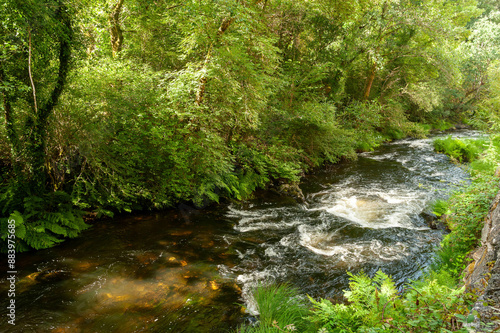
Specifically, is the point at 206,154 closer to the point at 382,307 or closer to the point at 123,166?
the point at 123,166

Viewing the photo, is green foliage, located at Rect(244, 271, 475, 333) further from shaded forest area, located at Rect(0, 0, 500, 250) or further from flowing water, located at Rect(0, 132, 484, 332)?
shaded forest area, located at Rect(0, 0, 500, 250)

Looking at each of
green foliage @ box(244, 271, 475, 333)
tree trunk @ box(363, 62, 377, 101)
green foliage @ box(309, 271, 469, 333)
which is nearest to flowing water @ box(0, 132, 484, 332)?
green foliage @ box(244, 271, 475, 333)

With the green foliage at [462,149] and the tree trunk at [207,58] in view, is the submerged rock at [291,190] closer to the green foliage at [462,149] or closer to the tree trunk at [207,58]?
the tree trunk at [207,58]

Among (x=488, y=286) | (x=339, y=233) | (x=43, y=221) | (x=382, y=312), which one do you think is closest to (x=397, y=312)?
(x=382, y=312)

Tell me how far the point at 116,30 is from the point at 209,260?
7.59 meters

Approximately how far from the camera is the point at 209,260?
538 cm

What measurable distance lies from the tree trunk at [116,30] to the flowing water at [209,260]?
5.59 meters

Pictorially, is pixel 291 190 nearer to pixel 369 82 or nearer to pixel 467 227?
pixel 467 227

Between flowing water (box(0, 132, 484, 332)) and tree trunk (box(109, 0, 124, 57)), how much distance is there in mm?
5588

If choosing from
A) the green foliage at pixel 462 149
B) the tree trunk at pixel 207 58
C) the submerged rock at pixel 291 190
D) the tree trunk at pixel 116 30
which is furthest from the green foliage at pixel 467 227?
the green foliage at pixel 462 149

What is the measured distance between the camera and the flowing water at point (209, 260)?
151 inches

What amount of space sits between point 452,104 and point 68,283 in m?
32.5

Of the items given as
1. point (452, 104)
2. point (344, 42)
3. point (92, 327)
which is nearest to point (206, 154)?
point (92, 327)

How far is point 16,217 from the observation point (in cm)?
467
